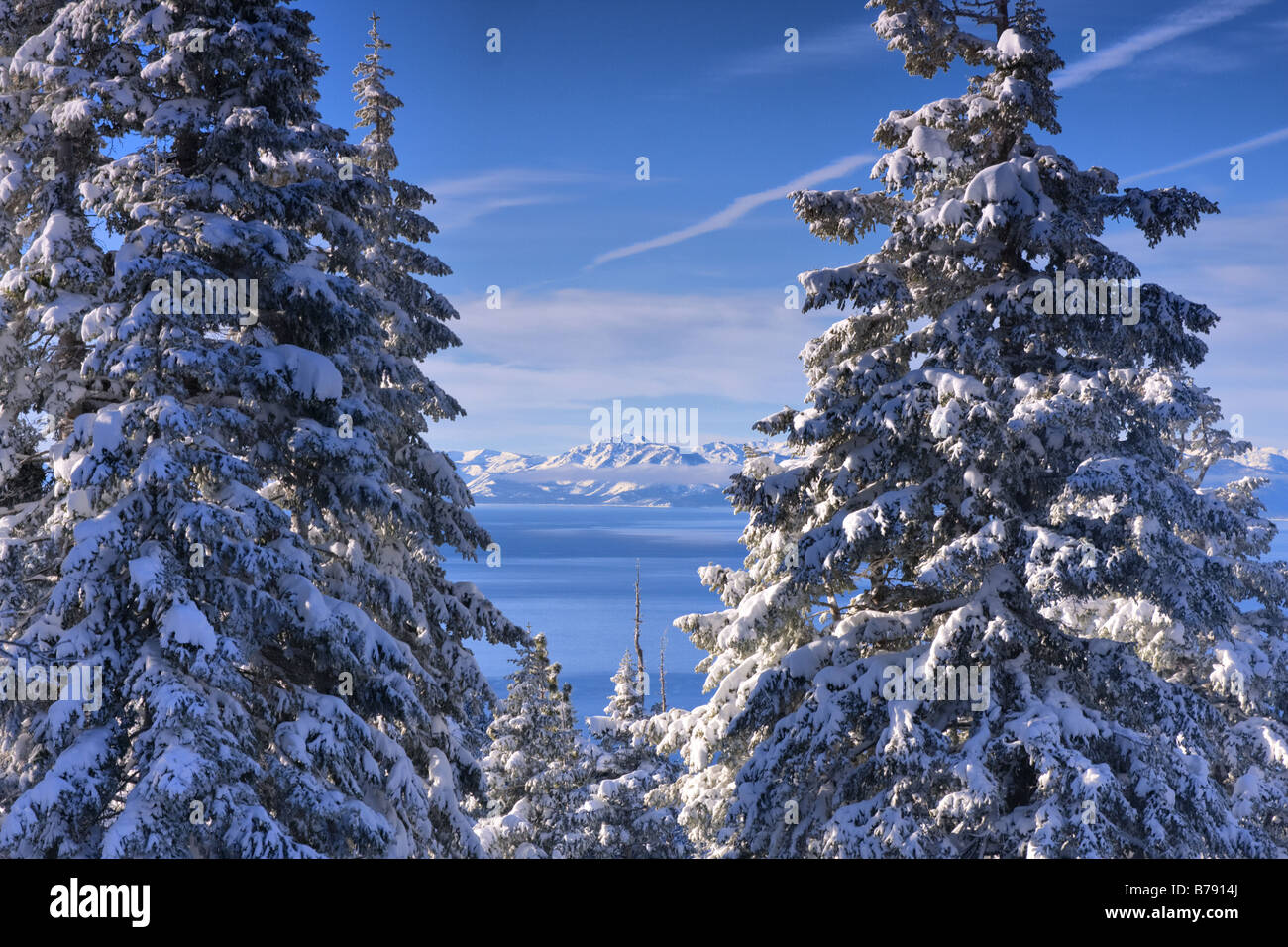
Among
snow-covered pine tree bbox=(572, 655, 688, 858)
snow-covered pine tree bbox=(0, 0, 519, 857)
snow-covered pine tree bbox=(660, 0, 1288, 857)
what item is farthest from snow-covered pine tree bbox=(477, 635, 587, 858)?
snow-covered pine tree bbox=(660, 0, 1288, 857)

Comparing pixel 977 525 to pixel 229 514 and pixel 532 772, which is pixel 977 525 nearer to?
pixel 229 514

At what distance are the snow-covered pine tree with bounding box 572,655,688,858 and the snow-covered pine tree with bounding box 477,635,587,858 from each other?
543 mm

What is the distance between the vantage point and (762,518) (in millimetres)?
12594

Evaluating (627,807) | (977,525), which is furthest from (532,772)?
(977,525)

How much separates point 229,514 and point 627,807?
16.0m

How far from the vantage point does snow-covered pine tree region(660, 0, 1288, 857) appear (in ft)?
34.5

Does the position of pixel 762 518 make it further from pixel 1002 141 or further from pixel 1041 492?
pixel 1002 141

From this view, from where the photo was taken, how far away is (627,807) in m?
23.1

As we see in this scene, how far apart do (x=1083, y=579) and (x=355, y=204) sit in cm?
974

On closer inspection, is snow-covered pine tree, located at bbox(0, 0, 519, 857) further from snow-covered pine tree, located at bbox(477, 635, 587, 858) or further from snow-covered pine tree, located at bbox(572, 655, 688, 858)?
snow-covered pine tree, located at bbox(572, 655, 688, 858)
